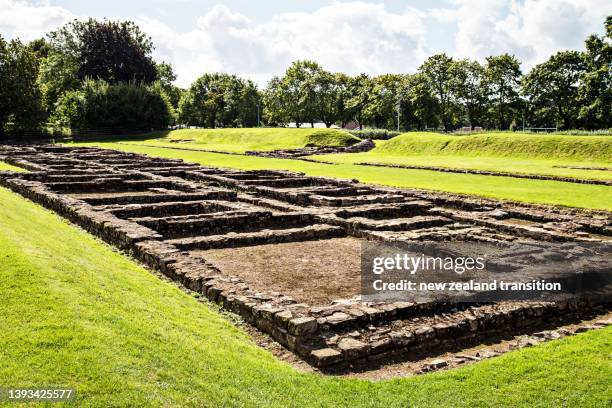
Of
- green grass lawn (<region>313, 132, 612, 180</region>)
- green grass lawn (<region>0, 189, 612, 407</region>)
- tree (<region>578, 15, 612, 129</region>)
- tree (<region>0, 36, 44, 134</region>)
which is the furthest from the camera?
tree (<region>0, 36, 44, 134</region>)

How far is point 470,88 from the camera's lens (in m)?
73.7

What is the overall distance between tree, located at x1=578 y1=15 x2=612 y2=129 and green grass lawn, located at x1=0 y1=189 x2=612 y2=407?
52082 millimetres

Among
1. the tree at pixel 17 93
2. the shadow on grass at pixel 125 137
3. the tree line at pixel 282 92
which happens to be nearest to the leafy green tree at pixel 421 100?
the tree line at pixel 282 92

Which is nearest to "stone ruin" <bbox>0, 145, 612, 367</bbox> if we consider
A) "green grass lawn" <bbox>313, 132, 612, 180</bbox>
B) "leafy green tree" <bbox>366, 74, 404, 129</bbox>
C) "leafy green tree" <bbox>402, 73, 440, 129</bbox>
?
"green grass lawn" <bbox>313, 132, 612, 180</bbox>

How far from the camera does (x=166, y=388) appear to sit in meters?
5.01

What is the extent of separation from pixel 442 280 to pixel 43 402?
7065 mm

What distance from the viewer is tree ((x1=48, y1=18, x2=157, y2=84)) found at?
75.8 metres

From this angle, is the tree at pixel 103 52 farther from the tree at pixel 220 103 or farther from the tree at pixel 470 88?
the tree at pixel 470 88

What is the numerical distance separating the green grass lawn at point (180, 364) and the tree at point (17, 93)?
188ft

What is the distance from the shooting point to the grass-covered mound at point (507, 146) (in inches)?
1460

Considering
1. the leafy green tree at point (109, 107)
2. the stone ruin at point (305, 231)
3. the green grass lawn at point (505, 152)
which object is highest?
the leafy green tree at point (109, 107)

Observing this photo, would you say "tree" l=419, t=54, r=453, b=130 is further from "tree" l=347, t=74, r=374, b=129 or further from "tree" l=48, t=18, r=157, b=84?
"tree" l=48, t=18, r=157, b=84

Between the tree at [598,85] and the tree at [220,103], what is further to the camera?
the tree at [220,103]

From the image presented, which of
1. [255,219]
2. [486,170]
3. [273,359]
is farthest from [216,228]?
[486,170]
